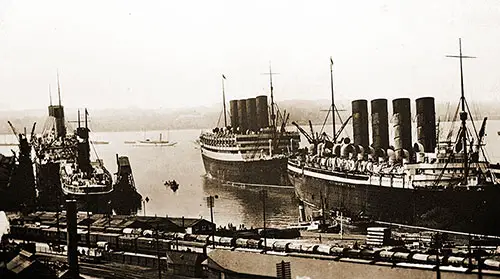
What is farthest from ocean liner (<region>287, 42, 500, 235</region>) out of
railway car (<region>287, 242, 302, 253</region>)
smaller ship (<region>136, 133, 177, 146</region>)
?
smaller ship (<region>136, 133, 177, 146</region>)

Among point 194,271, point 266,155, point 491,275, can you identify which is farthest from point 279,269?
point 266,155

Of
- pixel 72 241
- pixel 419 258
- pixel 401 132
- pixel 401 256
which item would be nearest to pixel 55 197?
pixel 401 132

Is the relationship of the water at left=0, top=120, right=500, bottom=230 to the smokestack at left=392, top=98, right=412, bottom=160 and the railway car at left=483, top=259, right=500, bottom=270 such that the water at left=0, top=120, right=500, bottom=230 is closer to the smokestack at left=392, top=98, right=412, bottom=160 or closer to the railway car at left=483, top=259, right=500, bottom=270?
the smokestack at left=392, top=98, right=412, bottom=160

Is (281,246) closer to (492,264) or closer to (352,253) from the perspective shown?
(352,253)

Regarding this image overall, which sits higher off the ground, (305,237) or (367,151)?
(367,151)

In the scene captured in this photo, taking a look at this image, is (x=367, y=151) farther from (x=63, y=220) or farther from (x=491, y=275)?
(x=491, y=275)

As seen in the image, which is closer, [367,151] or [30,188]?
[367,151]

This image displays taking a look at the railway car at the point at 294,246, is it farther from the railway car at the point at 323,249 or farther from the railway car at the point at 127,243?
the railway car at the point at 127,243
